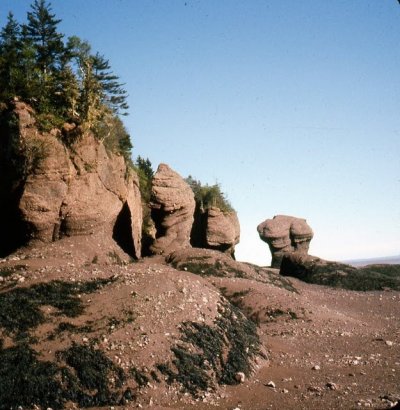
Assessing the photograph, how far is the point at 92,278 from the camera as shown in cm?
1603

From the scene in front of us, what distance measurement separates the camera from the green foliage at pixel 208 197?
44.9 meters

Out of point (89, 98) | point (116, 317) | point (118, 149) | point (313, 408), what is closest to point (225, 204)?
point (118, 149)

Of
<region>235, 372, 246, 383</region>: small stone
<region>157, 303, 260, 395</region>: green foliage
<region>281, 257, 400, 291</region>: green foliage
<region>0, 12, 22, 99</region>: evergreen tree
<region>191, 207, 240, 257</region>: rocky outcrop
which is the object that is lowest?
<region>235, 372, 246, 383</region>: small stone

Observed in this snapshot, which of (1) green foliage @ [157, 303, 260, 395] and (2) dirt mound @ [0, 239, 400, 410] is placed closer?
(2) dirt mound @ [0, 239, 400, 410]

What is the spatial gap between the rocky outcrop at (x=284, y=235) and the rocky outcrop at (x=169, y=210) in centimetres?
2546

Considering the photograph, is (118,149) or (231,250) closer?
(118,149)

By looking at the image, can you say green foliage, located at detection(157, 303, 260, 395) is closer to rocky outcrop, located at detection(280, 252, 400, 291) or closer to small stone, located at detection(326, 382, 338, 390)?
small stone, located at detection(326, 382, 338, 390)

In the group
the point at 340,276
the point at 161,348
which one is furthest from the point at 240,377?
the point at 340,276

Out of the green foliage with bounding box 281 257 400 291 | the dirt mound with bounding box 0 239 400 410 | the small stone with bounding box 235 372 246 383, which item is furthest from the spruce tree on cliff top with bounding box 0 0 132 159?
the green foliage with bounding box 281 257 400 291

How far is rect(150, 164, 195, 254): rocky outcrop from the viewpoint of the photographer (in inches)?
1318

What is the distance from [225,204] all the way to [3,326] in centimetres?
3550

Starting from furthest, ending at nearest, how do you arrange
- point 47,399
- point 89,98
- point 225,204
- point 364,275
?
point 225,204 < point 364,275 < point 89,98 < point 47,399

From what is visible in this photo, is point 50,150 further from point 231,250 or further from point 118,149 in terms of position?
point 231,250

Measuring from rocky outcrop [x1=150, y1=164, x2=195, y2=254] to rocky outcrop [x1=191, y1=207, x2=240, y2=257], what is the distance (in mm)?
8299
